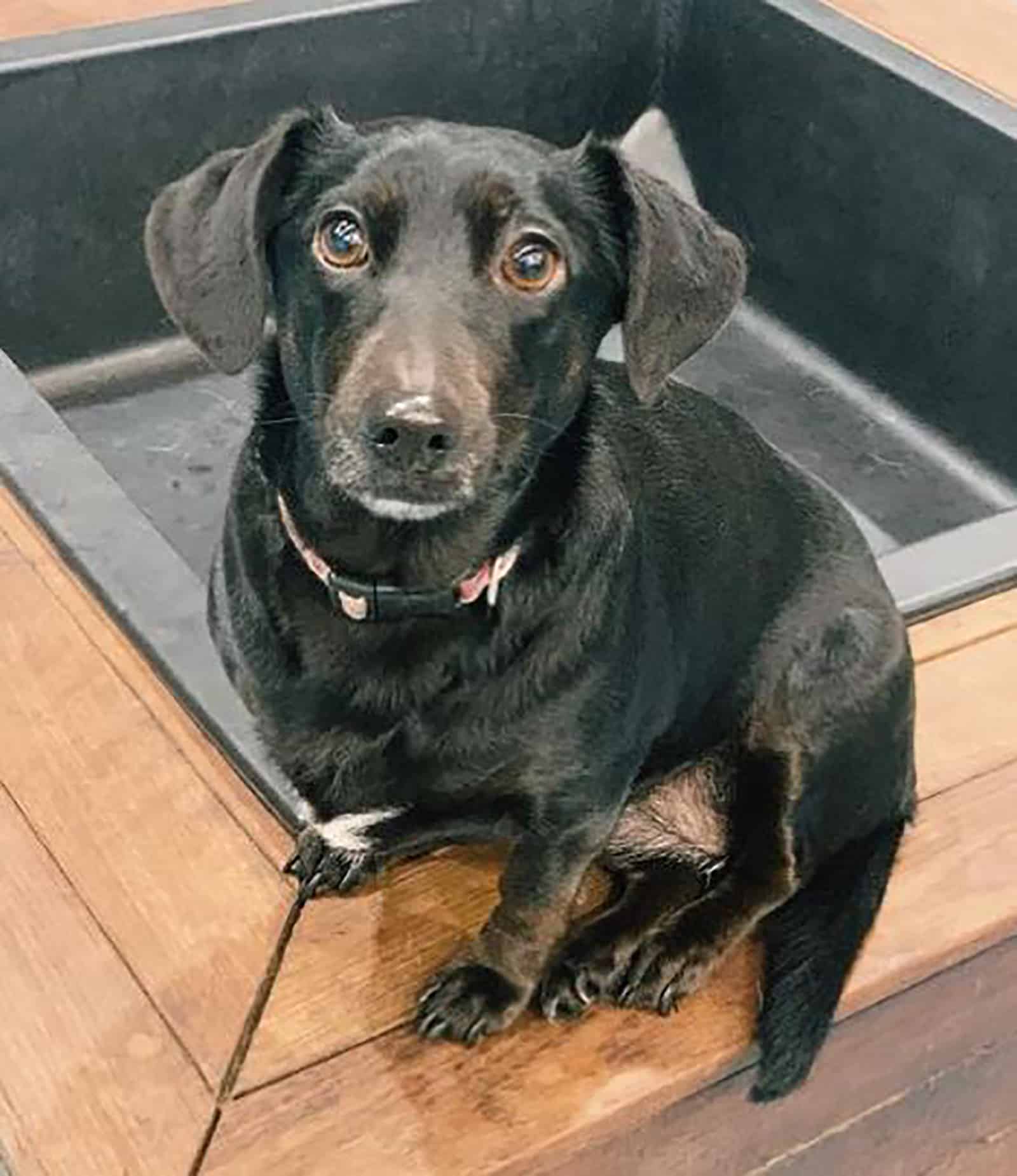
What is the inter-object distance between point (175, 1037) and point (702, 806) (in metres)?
0.40

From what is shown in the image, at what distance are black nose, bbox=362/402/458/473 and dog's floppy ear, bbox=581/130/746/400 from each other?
0.50 ft

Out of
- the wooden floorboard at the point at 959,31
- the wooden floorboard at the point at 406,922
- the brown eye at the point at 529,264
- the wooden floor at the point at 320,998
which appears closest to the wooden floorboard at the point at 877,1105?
the wooden floor at the point at 320,998

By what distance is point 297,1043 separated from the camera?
Result: 1.05 meters

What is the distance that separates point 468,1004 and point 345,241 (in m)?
0.43

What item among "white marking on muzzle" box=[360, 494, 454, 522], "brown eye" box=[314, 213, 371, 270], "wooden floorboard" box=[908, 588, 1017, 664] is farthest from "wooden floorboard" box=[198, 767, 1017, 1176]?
"brown eye" box=[314, 213, 371, 270]

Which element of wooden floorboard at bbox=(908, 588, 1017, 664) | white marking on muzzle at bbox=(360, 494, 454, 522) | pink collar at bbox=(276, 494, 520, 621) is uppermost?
white marking on muzzle at bbox=(360, 494, 454, 522)

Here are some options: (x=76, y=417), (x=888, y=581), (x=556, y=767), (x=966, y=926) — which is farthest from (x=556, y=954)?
(x=76, y=417)

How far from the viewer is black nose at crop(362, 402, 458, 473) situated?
0.91m

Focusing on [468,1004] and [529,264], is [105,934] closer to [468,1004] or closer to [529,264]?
[468,1004]

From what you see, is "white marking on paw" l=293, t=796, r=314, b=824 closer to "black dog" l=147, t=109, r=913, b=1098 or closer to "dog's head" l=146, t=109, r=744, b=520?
"black dog" l=147, t=109, r=913, b=1098

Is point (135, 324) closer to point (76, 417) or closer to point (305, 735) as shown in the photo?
point (76, 417)

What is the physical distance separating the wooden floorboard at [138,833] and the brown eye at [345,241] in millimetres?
361

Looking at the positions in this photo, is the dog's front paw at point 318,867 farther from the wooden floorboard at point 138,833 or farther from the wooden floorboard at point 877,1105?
the wooden floorboard at point 877,1105

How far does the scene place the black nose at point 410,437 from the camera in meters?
0.91
